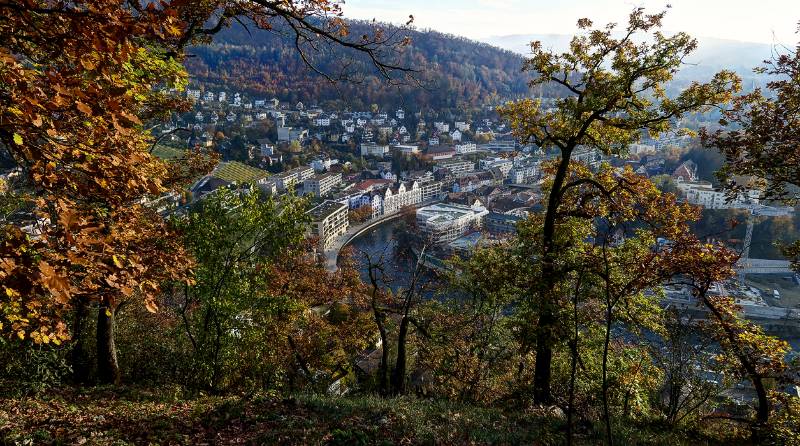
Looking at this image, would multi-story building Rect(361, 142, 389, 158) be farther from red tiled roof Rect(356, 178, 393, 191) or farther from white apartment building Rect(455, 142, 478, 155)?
red tiled roof Rect(356, 178, 393, 191)

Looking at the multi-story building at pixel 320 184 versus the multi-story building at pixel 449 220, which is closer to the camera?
the multi-story building at pixel 449 220

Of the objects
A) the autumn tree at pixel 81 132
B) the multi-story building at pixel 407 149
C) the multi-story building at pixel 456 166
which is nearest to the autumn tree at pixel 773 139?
the autumn tree at pixel 81 132

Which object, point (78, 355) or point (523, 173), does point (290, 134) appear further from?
point (78, 355)

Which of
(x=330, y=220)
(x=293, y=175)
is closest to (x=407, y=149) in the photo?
(x=293, y=175)

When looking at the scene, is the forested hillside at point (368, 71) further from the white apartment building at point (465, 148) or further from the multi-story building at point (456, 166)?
the multi-story building at point (456, 166)

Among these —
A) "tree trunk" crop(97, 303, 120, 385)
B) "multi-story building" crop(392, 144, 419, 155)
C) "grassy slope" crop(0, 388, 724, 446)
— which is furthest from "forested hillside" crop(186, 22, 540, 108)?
"grassy slope" crop(0, 388, 724, 446)

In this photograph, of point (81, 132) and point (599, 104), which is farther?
point (599, 104)

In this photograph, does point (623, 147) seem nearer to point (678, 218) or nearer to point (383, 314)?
point (678, 218)

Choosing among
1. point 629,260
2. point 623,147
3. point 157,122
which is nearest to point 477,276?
point 629,260
